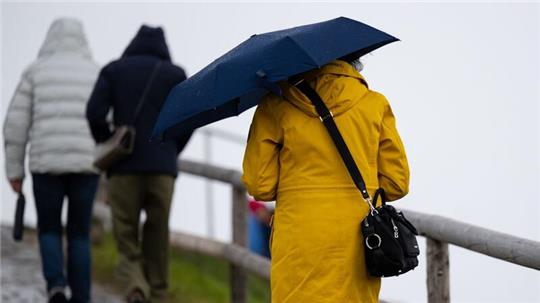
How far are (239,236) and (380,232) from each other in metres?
3.20

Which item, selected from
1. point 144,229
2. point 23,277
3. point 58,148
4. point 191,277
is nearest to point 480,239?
point 144,229

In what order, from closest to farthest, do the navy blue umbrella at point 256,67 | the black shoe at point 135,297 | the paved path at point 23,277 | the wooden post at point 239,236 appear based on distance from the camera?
the navy blue umbrella at point 256,67, the black shoe at point 135,297, the wooden post at point 239,236, the paved path at point 23,277

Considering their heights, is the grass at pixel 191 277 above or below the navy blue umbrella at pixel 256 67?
below

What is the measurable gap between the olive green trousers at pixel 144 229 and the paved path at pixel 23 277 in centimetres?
52

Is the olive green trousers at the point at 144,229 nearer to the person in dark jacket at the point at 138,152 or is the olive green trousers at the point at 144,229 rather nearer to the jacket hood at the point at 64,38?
the person in dark jacket at the point at 138,152

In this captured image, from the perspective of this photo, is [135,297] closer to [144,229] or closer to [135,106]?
[144,229]

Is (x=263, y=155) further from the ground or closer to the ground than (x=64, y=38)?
further from the ground

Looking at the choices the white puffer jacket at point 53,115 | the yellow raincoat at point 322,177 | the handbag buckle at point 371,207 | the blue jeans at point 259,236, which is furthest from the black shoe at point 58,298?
the blue jeans at point 259,236

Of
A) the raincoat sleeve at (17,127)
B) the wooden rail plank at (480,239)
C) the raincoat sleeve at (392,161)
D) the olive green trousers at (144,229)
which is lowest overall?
the olive green trousers at (144,229)

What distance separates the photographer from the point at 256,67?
14.9 feet

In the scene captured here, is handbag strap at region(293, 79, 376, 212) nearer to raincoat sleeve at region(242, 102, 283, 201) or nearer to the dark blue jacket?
raincoat sleeve at region(242, 102, 283, 201)

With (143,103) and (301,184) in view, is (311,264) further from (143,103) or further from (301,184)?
(143,103)

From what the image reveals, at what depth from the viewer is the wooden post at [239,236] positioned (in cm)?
758

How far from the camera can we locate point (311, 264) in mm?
4578
